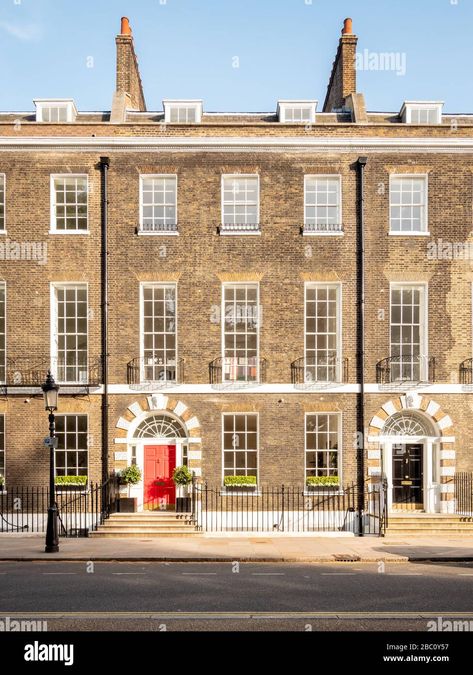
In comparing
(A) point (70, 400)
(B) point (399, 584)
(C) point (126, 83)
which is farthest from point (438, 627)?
(C) point (126, 83)

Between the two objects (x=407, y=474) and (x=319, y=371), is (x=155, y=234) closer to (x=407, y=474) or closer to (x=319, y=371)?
(x=319, y=371)

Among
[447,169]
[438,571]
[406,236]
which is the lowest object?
[438,571]

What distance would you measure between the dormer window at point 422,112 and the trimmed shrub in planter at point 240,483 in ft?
43.2

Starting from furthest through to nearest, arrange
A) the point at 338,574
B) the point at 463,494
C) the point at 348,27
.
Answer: the point at 348,27 < the point at 463,494 < the point at 338,574

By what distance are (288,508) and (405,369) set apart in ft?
18.9

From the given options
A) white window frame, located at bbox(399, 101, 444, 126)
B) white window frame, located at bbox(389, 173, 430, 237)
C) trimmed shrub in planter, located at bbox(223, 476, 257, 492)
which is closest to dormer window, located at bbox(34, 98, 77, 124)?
white window frame, located at bbox(389, 173, 430, 237)

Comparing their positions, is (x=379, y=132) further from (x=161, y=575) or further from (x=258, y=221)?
(x=161, y=575)

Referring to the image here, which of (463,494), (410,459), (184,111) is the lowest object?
(463,494)

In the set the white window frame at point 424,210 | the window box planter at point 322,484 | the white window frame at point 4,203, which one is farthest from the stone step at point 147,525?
the white window frame at point 424,210

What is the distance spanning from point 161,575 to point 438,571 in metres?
5.95

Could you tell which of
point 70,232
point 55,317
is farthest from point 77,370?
point 70,232

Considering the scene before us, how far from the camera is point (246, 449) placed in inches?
842

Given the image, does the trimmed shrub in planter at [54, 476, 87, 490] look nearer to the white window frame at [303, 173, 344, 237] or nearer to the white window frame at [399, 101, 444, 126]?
the white window frame at [303, 173, 344, 237]

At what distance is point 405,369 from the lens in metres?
21.6
